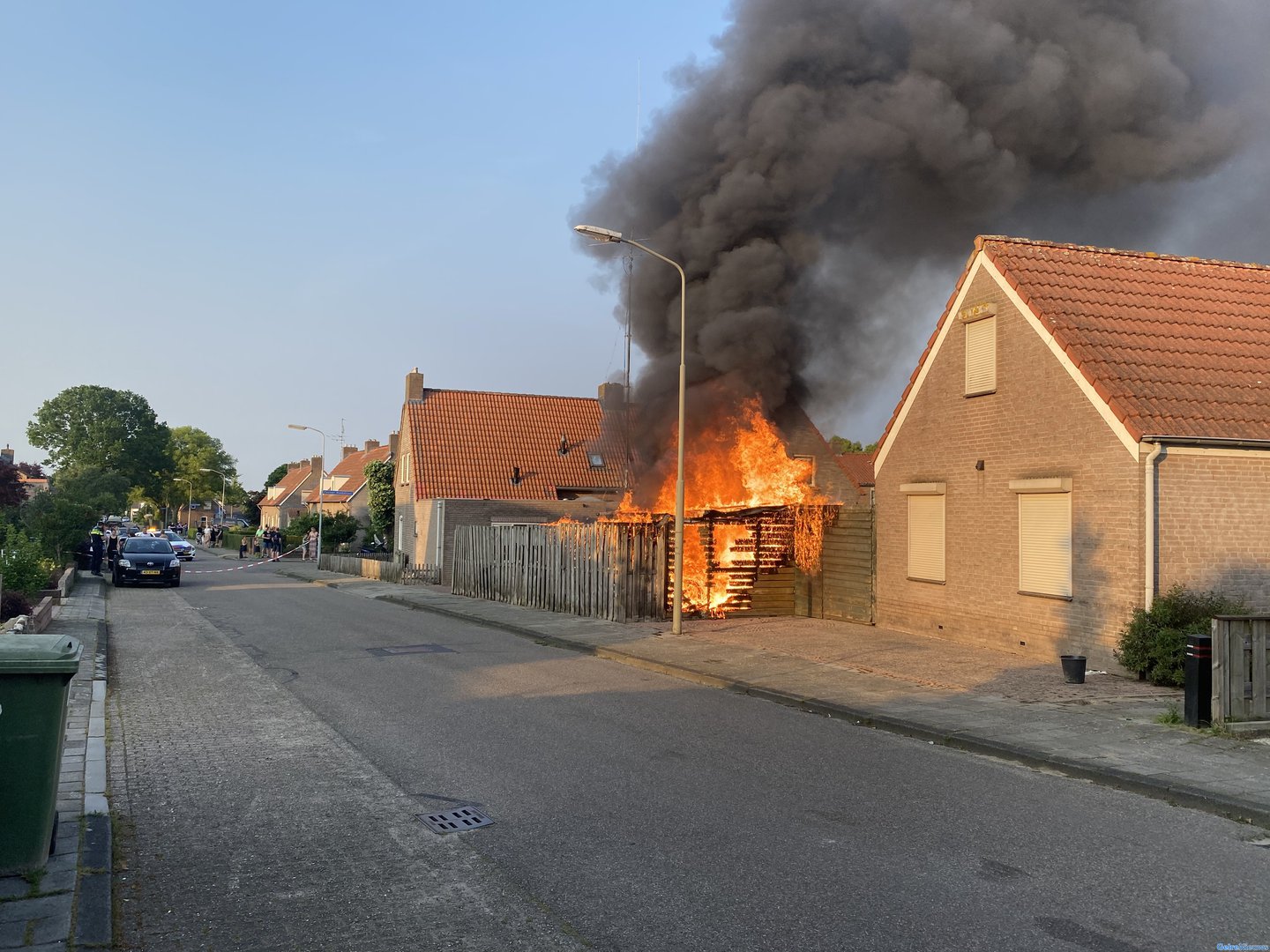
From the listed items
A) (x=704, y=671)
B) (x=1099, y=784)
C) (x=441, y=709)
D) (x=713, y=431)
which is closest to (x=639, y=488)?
(x=713, y=431)

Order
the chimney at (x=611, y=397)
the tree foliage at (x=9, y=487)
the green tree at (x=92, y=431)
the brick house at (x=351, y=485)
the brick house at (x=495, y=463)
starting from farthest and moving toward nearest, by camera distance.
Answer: the green tree at (x=92, y=431)
the brick house at (x=351, y=485)
the brick house at (x=495, y=463)
the tree foliage at (x=9, y=487)
the chimney at (x=611, y=397)

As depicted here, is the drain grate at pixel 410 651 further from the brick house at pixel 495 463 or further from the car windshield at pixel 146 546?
the car windshield at pixel 146 546

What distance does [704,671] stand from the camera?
37.7ft

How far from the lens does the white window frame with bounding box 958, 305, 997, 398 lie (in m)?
14.0

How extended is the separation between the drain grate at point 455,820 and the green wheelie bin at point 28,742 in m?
1.90

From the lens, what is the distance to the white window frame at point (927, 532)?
14828 mm

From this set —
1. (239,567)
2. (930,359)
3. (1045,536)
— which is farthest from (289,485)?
(1045,536)

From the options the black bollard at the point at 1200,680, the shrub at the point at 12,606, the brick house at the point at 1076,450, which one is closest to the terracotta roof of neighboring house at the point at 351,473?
the shrub at the point at 12,606

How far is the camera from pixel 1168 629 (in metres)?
10.6

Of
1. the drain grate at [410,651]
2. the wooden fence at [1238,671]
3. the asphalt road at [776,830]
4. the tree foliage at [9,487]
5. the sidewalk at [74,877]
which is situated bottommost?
the drain grate at [410,651]

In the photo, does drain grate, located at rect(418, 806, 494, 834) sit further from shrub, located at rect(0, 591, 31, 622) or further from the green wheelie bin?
shrub, located at rect(0, 591, 31, 622)

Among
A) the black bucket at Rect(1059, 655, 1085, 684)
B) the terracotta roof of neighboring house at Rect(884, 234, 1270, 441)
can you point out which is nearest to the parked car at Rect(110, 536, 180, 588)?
the terracotta roof of neighboring house at Rect(884, 234, 1270, 441)

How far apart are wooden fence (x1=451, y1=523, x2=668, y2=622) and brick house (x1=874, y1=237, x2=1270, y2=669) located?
4.00 metres

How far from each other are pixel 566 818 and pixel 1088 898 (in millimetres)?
2769
